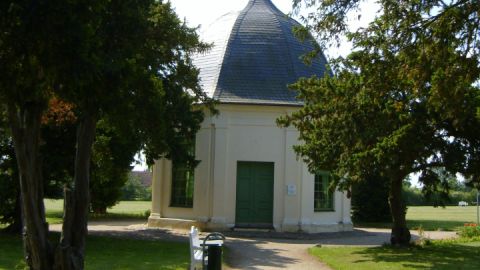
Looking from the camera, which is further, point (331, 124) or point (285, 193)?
point (285, 193)

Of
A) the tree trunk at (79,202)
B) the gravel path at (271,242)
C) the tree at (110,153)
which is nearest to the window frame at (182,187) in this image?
the gravel path at (271,242)

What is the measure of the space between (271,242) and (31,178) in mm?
11068

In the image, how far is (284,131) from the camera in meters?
22.2

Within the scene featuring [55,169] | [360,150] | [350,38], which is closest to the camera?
[350,38]

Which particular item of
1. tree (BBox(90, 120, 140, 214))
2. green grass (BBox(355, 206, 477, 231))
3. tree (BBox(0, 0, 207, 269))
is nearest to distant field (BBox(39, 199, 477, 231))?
green grass (BBox(355, 206, 477, 231))

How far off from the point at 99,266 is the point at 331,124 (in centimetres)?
653

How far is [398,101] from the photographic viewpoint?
539 inches

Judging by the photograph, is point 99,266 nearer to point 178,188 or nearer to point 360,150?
point 360,150

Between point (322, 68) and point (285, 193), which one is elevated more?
point (322, 68)

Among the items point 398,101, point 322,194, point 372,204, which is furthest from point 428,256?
point 372,204

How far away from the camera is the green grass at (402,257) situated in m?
13.0

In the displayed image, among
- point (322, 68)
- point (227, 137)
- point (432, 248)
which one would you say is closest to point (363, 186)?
point (322, 68)

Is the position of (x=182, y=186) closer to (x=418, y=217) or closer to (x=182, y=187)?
(x=182, y=187)

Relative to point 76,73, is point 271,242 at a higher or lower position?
lower
